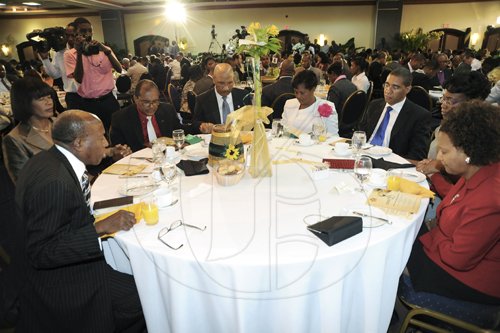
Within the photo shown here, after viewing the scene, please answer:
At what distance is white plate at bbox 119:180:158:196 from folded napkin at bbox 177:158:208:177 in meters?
0.24

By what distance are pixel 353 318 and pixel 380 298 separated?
0.16 m

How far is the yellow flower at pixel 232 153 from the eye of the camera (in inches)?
78.3

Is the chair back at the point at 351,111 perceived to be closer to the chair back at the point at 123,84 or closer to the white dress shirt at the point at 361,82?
the white dress shirt at the point at 361,82

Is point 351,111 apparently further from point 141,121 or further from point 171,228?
point 171,228

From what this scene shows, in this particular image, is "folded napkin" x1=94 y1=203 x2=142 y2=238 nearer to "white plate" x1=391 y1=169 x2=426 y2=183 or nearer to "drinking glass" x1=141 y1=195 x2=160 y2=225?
"drinking glass" x1=141 y1=195 x2=160 y2=225

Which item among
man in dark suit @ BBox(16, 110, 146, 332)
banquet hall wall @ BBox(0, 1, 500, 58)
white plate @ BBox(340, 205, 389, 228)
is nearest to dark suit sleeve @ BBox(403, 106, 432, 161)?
white plate @ BBox(340, 205, 389, 228)

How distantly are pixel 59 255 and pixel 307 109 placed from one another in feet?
8.66

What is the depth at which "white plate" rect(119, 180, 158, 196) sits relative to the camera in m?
1.91

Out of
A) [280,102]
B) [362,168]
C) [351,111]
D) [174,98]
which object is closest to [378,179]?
[362,168]

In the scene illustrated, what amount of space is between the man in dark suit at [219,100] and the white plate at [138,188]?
1.74 meters

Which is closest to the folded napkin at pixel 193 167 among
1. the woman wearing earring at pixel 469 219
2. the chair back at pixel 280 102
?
the woman wearing earring at pixel 469 219

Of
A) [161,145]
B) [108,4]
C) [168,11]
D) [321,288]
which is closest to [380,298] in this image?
[321,288]

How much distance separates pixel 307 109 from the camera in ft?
11.2

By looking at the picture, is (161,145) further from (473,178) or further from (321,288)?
(473,178)
